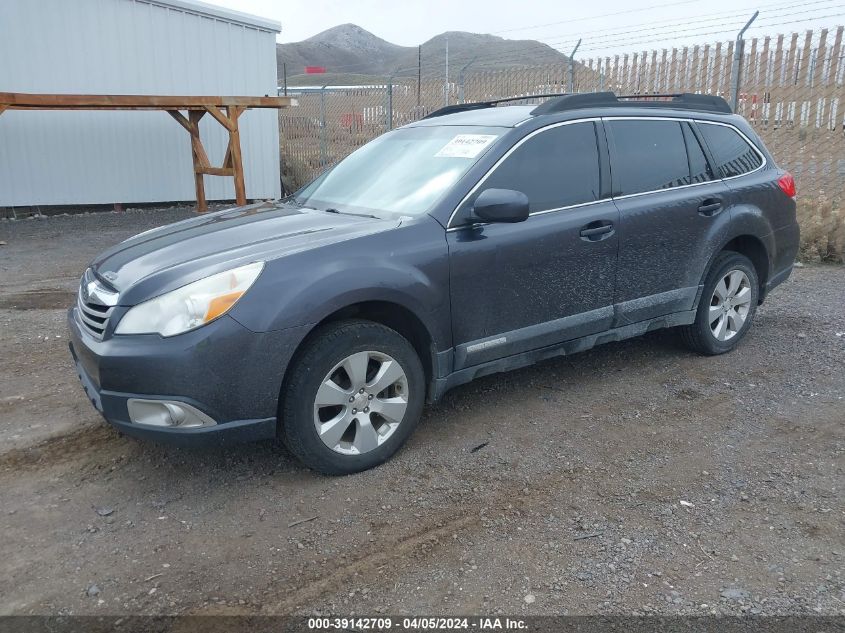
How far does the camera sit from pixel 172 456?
3793mm

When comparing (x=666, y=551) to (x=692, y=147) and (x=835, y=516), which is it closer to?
(x=835, y=516)

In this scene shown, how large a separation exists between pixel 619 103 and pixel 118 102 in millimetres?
7790

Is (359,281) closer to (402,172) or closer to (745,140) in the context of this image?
(402,172)

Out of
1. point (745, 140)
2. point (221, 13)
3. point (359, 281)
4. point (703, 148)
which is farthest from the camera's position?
point (221, 13)

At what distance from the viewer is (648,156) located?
15.3 ft

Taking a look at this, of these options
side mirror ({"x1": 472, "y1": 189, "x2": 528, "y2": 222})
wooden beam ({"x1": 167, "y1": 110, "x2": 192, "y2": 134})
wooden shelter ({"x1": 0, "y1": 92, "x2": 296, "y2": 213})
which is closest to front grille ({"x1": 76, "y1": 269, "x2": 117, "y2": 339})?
side mirror ({"x1": 472, "y1": 189, "x2": 528, "y2": 222})

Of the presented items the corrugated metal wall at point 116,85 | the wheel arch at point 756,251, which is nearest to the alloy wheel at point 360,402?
the wheel arch at point 756,251

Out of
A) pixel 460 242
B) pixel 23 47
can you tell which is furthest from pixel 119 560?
pixel 23 47

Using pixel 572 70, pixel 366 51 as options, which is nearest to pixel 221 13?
pixel 572 70

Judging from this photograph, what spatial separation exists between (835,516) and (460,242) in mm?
2148

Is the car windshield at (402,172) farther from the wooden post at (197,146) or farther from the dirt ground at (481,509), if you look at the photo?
the wooden post at (197,146)

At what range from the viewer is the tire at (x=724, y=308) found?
16.6ft

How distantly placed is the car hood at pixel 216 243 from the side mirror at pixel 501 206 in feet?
1.46

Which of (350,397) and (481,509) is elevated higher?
(350,397)
